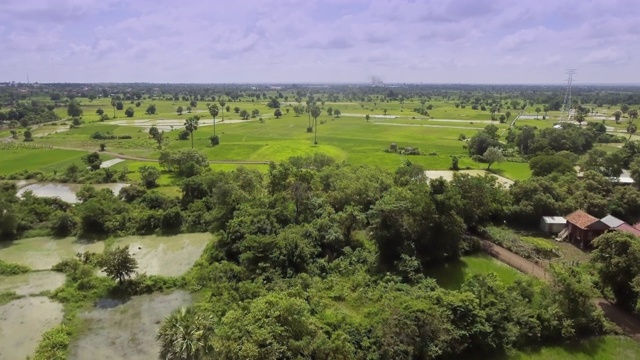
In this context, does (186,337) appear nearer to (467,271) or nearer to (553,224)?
(467,271)

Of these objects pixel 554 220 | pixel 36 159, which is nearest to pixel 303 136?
pixel 36 159

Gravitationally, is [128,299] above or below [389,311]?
below

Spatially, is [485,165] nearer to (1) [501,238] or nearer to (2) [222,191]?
(1) [501,238]

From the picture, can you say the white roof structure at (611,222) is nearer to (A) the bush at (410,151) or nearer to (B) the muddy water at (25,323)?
(A) the bush at (410,151)

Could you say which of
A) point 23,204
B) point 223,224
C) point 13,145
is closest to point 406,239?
point 223,224

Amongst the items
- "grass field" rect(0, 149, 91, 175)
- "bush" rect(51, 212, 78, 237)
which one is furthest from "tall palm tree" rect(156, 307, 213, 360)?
"grass field" rect(0, 149, 91, 175)

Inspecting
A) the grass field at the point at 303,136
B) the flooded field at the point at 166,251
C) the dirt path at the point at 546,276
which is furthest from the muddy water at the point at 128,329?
the grass field at the point at 303,136
